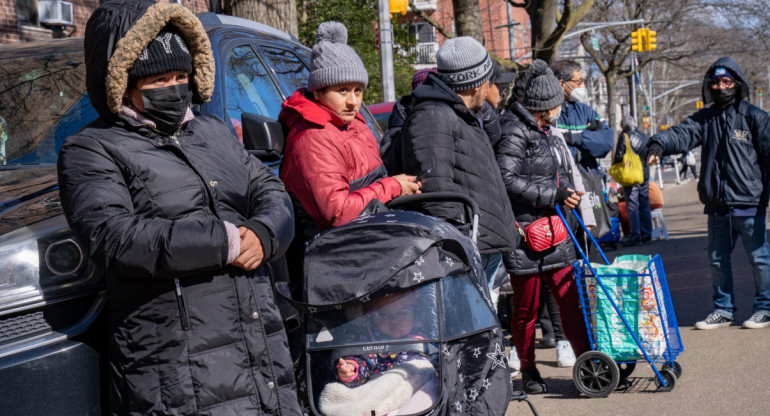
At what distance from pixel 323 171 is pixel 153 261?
1.22 metres

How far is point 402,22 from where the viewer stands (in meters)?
28.1

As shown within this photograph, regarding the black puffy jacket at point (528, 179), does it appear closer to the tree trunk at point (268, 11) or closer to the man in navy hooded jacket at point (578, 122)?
the man in navy hooded jacket at point (578, 122)

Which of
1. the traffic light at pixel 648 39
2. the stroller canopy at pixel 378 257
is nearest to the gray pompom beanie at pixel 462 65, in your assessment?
the stroller canopy at pixel 378 257

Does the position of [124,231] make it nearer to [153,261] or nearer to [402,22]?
[153,261]

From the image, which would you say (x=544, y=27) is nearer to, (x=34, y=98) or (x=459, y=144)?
(x=459, y=144)

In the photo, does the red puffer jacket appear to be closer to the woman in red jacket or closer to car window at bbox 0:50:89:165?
the woman in red jacket

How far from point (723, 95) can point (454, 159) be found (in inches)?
153

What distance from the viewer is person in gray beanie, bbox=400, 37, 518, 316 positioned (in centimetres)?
489

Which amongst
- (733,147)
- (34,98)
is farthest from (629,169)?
(34,98)

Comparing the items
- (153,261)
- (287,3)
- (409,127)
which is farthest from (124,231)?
(287,3)

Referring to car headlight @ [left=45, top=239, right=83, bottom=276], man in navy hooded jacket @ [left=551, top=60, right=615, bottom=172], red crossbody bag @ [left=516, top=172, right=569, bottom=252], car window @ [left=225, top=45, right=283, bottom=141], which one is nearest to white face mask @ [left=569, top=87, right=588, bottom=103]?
man in navy hooded jacket @ [left=551, top=60, right=615, bottom=172]

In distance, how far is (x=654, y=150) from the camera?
785cm

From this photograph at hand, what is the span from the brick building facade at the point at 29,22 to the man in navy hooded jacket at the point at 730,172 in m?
12.0

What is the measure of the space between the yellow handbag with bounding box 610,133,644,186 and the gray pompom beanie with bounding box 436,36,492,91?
923cm
